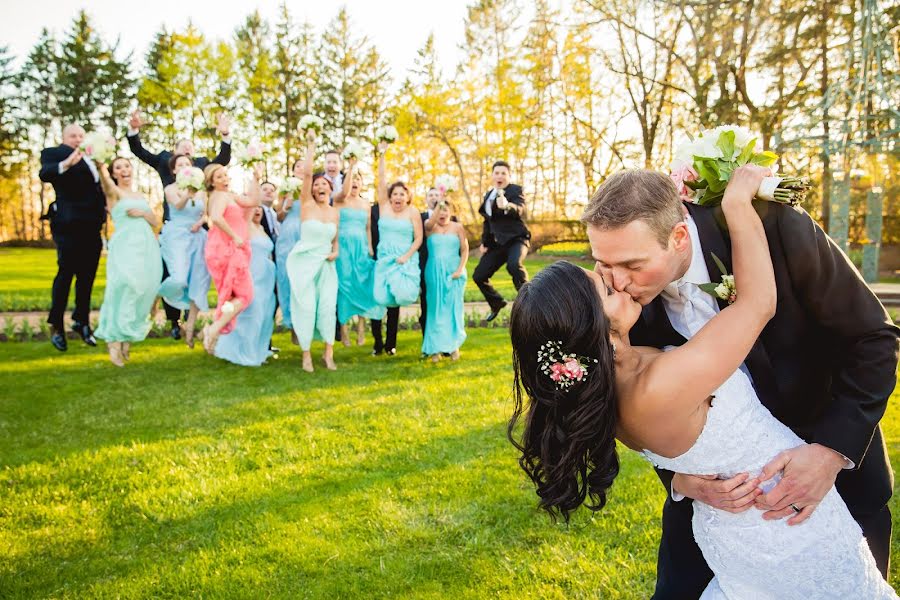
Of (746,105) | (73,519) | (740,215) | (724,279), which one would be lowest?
(73,519)

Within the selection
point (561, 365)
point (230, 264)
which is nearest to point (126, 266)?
point (230, 264)

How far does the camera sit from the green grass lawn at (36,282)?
13.9 m

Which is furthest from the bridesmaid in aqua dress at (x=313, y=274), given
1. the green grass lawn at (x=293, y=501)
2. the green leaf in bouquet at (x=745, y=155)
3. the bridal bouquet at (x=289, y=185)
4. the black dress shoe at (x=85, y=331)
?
the green leaf in bouquet at (x=745, y=155)

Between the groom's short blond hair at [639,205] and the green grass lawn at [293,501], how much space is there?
1.99 metres

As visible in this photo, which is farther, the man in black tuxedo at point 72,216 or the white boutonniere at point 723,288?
the man in black tuxedo at point 72,216

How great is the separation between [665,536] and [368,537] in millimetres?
1917

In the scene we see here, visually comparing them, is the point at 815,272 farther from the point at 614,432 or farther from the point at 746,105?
the point at 746,105

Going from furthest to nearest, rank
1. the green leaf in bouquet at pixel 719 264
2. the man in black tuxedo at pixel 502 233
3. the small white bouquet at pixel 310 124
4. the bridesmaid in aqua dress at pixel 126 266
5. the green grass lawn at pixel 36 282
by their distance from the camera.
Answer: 1. the green grass lawn at pixel 36 282
2. the man in black tuxedo at pixel 502 233
3. the small white bouquet at pixel 310 124
4. the bridesmaid in aqua dress at pixel 126 266
5. the green leaf in bouquet at pixel 719 264

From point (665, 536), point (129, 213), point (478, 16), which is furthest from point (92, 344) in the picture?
point (478, 16)

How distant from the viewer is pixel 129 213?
851 cm

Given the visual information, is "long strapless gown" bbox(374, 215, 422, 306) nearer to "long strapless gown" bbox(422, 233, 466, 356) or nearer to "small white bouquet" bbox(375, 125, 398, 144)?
"long strapless gown" bbox(422, 233, 466, 356)

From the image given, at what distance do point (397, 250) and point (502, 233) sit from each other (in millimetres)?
2414

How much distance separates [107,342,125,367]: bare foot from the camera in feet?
28.3

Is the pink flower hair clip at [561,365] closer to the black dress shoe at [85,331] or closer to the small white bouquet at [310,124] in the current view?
the small white bouquet at [310,124]
